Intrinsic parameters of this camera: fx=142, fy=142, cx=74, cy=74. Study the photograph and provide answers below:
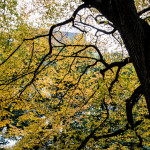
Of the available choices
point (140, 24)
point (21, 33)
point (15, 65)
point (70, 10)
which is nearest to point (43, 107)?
point (15, 65)

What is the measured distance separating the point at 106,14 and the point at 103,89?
3396mm

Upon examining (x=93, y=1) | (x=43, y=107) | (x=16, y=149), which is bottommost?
(x=16, y=149)

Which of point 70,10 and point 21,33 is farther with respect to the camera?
point 70,10

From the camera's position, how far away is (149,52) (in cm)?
288

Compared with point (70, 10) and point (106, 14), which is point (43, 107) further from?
point (106, 14)

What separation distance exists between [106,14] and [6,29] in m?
3.71

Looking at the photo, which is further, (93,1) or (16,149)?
(16,149)

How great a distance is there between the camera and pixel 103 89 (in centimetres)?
623

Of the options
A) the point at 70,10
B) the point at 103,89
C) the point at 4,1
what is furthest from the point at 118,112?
the point at 4,1

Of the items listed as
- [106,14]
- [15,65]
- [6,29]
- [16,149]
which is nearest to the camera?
[106,14]

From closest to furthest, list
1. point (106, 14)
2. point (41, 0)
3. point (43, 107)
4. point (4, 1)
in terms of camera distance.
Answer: point (106, 14), point (4, 1), point (41, 0), point (43, 107)

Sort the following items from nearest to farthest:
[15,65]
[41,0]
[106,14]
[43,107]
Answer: [106,14], [41,0], [15,65], [43,107]

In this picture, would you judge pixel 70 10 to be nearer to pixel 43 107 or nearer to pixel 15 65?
pixel 15 65

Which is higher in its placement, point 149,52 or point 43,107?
point 43,107
